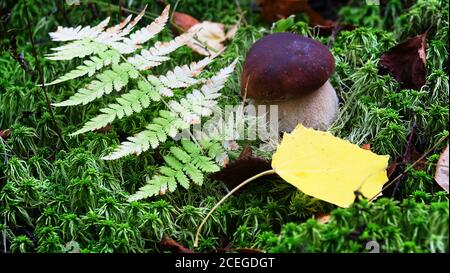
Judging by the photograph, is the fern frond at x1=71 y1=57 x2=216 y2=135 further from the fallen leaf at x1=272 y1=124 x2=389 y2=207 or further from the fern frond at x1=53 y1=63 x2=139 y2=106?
the fallen leaf at x1=272 y1=124 x2=389 y2=207

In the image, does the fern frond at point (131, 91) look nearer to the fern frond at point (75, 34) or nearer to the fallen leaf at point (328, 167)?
the fern frond at point (75, 34)

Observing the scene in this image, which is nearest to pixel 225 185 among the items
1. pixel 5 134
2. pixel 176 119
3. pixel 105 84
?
pixel 176 119

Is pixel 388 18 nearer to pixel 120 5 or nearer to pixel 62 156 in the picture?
pixel 120 5

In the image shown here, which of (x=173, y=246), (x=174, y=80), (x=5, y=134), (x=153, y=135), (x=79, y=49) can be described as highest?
(x=79, y=49)

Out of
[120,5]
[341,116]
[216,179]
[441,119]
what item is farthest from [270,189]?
[120,5]

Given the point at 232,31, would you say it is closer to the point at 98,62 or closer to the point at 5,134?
the point at 98,62

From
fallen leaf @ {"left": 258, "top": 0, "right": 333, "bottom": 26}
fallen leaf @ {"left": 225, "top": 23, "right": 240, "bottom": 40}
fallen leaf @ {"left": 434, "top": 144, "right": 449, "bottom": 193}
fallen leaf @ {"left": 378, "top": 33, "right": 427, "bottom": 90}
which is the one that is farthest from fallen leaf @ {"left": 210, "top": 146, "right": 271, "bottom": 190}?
fallen leaf @ {"left": 258, "top": 0, "right": 333, "bottom": 26}
